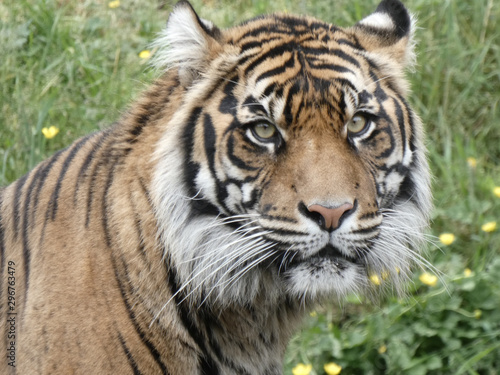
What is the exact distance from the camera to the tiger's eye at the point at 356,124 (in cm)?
222

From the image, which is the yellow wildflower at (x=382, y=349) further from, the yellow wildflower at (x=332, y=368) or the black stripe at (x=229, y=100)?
the black stripe at (x=229, y=100)

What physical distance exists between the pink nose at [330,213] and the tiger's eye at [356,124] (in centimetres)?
28

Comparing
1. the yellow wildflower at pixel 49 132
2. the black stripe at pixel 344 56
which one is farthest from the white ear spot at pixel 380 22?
the yellow wildflower at pixel 49 132

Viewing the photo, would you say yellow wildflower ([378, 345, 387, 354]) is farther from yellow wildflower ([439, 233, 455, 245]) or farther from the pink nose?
the pink nose

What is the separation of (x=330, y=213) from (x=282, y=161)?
0.23 meters

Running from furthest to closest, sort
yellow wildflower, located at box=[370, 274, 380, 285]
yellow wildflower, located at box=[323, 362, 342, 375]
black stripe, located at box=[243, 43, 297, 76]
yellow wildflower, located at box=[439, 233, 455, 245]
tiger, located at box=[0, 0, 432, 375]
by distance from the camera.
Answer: yellow wildflower, located at box=[439, 233, 455, 245] → yellow wildflower, located at box=[323, 362, 342, 375] → yellow wildflower, located at box=[370, 274, 380, 285] → black stripe, located at box=[243, 43, 297, 76] → tiger, located at box=[0, 0, 432, 375]

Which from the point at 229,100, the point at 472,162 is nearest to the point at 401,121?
the point at 229,100

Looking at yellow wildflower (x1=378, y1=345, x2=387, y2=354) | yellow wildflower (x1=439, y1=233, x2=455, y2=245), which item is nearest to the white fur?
yellow wildflower (x1=378, y1=345, x2=387, y2=354)

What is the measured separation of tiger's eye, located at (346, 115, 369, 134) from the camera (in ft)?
7.29

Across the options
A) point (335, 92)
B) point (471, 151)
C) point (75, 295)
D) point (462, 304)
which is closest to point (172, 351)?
point (75, 295)

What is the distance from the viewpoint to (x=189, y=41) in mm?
2273

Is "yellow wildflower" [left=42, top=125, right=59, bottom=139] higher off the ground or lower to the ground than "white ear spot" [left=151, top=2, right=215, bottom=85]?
lower

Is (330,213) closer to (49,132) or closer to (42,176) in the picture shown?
(42,176)

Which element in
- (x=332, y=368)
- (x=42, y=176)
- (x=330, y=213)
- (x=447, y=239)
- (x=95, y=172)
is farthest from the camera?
(x=447, y=239)
